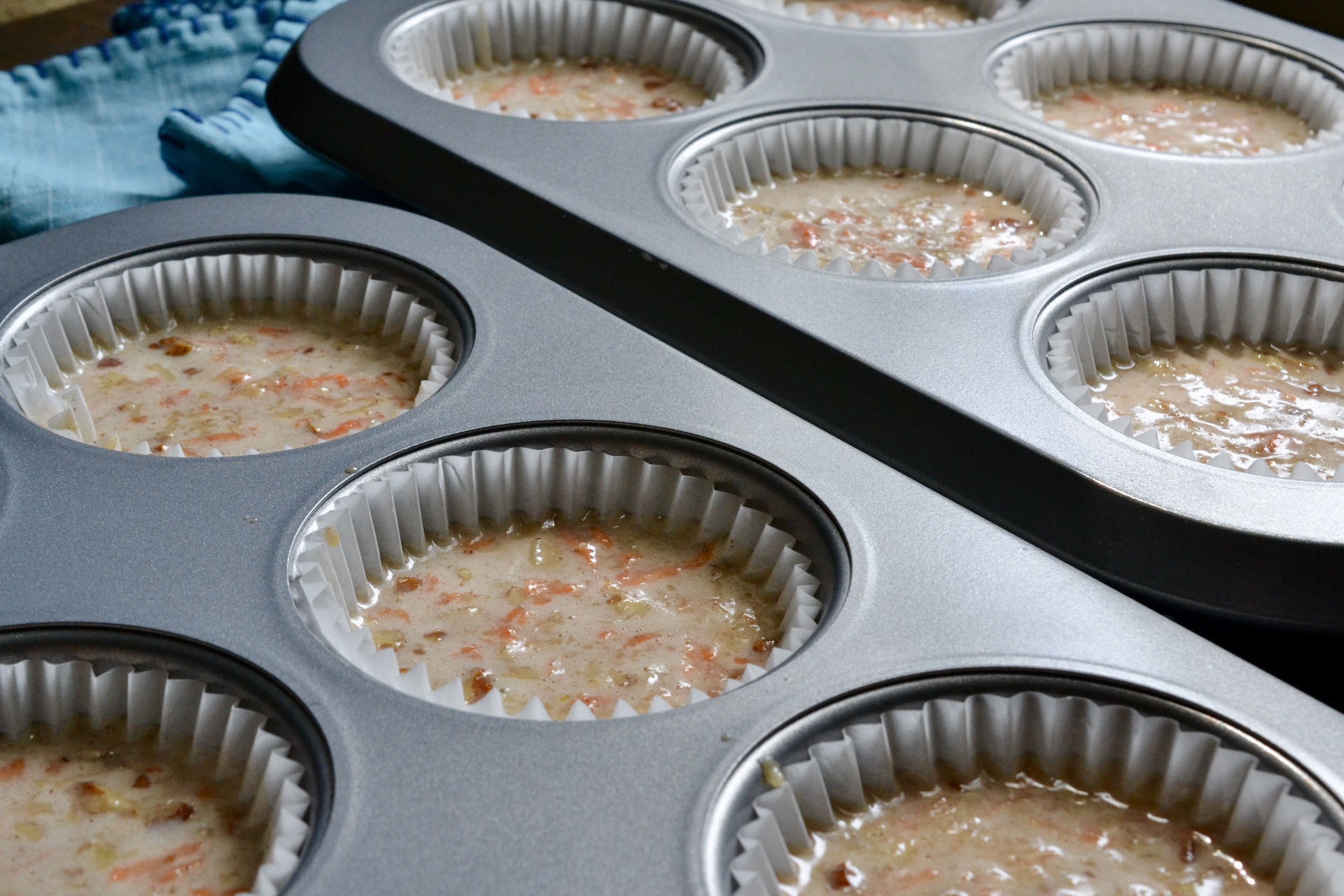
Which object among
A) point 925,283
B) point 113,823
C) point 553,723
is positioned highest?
point 925,283

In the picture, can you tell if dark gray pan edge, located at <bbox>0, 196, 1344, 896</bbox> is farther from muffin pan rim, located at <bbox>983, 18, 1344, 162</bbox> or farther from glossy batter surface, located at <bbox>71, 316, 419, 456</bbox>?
muffin pan rim, located at <bbox>983, 18, 1344, 162</bbox>

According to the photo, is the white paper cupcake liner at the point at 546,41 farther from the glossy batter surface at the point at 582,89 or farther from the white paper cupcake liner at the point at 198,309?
the white paper cupcake liner at the point at 198,309

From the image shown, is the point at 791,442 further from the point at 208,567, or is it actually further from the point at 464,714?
the point at 208,567

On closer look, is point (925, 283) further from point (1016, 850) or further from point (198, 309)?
point (198, 309)

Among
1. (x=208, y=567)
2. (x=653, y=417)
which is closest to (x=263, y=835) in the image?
(x=208, y=567)

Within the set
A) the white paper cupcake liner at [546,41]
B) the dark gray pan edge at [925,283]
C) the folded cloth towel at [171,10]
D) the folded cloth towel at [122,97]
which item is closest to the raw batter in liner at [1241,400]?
the dark gray pan edge at [925,283]

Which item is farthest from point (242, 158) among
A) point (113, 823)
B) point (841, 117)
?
point (113, 823)

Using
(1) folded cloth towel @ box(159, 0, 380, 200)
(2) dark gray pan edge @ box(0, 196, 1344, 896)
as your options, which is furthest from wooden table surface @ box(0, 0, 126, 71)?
(2) dark gray pan edge @ box(0, 196, 1344, 896)

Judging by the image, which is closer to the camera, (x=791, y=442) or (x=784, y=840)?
(x=784, y=840)
